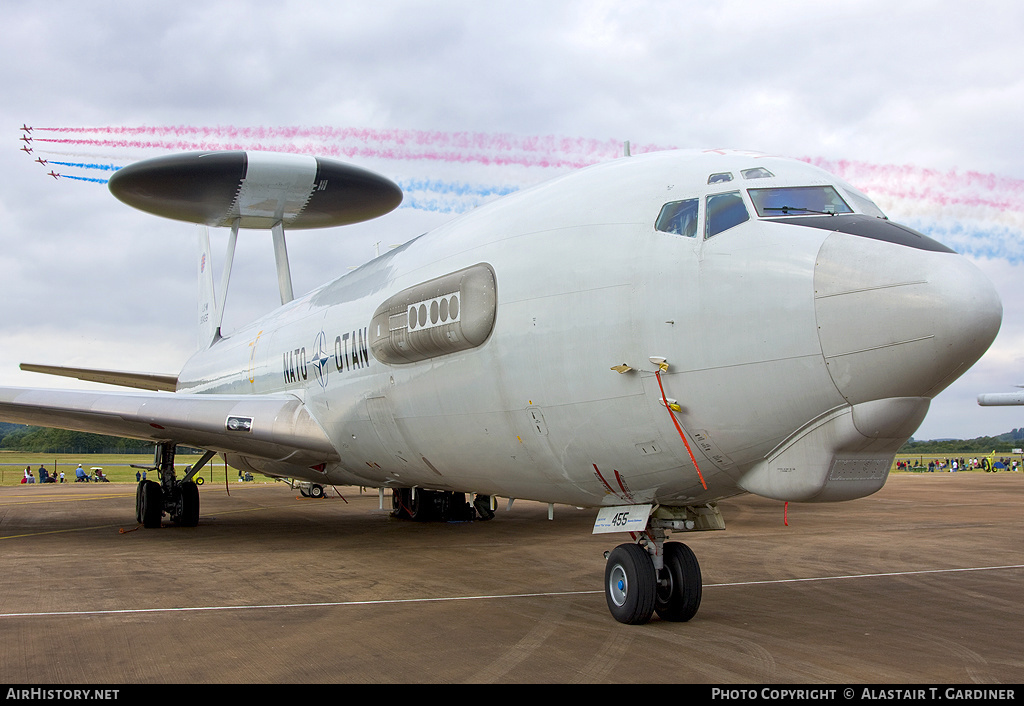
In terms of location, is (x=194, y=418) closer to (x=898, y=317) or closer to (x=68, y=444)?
(x=898, y=317)

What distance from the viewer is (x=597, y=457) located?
25.6 feet

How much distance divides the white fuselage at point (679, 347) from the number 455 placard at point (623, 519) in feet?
0.36

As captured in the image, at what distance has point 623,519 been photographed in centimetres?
794

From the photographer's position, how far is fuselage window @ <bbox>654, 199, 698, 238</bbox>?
23.9 feet

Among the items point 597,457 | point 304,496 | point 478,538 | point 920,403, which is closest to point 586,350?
point 597,457

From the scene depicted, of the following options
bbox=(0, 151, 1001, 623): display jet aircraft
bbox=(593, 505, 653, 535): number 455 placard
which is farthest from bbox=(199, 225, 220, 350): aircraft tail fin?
bbox=(593, 505, 653, 535): number 455 placard

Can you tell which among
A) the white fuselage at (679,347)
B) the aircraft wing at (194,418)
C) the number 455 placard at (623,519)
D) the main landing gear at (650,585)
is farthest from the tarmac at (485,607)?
the aircraft wing at (194,418)

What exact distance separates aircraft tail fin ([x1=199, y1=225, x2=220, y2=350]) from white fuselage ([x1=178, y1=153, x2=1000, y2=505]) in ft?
58.5

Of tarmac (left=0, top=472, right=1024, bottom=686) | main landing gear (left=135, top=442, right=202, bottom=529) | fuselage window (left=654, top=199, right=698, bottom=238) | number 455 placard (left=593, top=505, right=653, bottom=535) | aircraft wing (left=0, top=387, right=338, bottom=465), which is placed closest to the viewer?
tarmac (left=0, top=472, right=1024, bottom=686)

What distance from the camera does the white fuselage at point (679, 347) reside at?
6031mm

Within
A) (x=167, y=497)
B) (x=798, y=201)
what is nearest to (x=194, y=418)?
(x=167, y=497)

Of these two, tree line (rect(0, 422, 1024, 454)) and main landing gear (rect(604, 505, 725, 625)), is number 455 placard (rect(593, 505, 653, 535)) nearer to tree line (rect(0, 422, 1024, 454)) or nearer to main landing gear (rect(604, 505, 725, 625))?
main landing gear (rect(604, 505, 725, 625))
